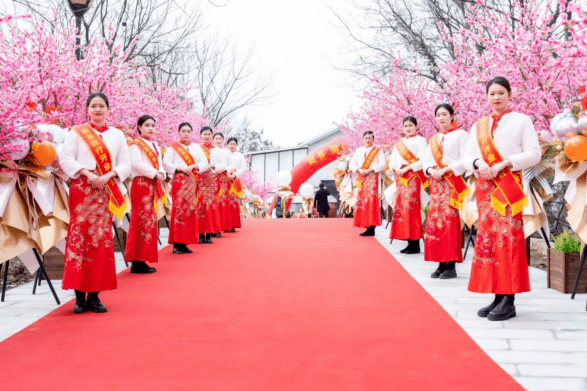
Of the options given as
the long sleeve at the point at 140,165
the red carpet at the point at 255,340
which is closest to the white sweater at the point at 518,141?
the red carpet at the point at 255,340

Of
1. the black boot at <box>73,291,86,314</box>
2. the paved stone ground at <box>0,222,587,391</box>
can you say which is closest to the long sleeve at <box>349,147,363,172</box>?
the paved stone ground at <box>0,222,587,391</box>

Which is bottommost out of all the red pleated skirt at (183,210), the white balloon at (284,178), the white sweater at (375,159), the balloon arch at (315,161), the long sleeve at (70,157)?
the red pleated skirt at (183,210)

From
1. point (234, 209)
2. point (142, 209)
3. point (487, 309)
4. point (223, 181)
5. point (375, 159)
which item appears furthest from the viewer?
point (234, 209)

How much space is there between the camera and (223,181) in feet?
28.9

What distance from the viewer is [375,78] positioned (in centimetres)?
1029

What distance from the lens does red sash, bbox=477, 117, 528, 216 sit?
3512 mm

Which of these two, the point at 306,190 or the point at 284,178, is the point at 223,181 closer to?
the point at 284,178

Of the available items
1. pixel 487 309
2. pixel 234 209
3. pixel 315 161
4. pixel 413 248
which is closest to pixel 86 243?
pixel 487 309

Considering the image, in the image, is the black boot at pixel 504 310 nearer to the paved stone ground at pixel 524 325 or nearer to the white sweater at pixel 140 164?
the paved stone ground at pixel 524 325

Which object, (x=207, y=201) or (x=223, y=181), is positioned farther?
(x=223, y=181)

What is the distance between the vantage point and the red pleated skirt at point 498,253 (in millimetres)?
3543

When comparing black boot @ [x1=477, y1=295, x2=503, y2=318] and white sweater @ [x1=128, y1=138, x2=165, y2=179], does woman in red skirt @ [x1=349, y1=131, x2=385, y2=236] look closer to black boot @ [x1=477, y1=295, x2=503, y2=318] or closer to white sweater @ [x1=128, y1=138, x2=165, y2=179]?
white sweater @ [x1=128, y1=138, x2=165, y2=179]

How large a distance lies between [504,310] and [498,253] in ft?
1.25

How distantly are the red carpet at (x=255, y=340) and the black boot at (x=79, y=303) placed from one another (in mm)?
79
